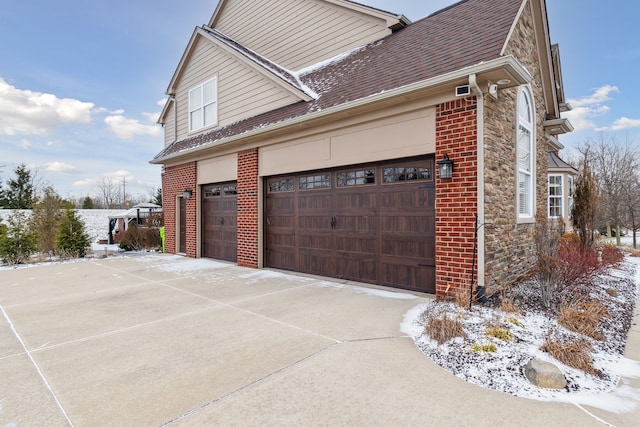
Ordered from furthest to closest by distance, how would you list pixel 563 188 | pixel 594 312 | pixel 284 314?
pixel 563 188 → pixel 284 314 → pixel 594 312

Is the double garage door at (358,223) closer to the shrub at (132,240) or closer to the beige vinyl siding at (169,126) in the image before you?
the beige vinyl siding at (169,126)

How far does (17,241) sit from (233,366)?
11443mm

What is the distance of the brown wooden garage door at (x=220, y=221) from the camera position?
945cm

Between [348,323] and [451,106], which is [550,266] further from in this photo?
[348,323]

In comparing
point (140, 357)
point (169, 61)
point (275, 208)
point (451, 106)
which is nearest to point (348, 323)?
point (140, 357)

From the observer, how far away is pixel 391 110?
220 inches

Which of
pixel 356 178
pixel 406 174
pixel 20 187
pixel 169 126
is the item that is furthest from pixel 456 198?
pixel 20 187

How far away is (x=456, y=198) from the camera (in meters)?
4.92

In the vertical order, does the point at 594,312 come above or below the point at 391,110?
below

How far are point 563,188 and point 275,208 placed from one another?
481 inches

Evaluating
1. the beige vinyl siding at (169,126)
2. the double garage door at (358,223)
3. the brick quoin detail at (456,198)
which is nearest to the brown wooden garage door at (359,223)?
the double garage door at (358,223)

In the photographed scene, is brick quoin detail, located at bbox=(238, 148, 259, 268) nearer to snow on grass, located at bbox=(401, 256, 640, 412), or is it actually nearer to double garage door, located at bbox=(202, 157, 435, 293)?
double garage door, located at bbox=(202, 157, 435, 293)

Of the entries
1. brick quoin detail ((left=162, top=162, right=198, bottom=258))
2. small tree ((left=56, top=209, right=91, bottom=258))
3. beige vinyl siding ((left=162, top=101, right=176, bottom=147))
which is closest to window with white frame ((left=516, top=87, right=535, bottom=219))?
brick quoin detail ((left=162, top=162, right=198, bottom=258))

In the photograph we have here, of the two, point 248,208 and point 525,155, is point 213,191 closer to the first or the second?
point 248,208
